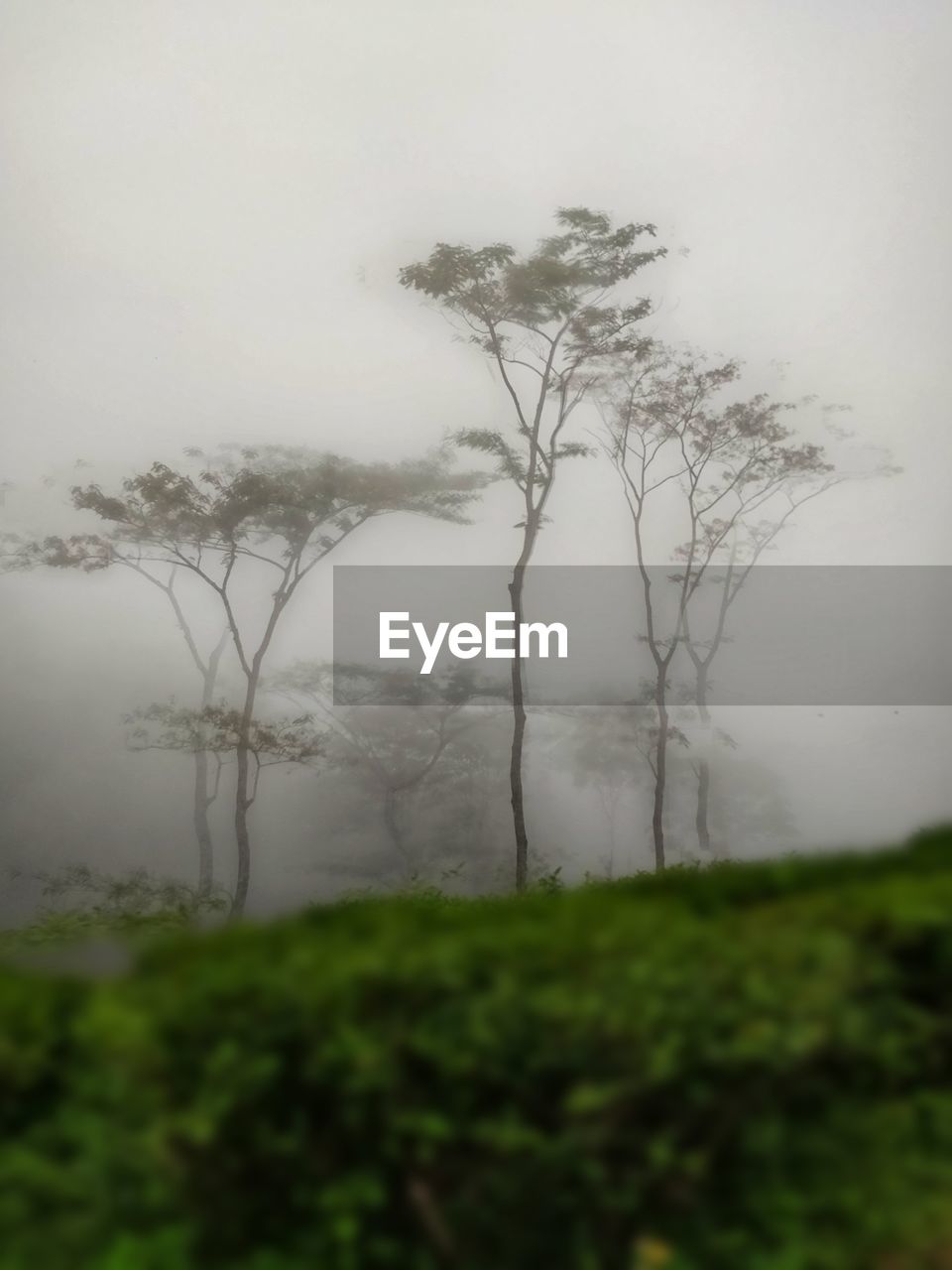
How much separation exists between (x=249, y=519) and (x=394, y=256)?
1455 millimetres

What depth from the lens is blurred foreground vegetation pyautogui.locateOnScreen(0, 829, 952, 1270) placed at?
43.7 inches

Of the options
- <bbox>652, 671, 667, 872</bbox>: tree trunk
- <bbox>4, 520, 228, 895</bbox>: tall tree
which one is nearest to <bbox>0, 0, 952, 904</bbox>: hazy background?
<bbox>4, 520, 228, 895</bbox>: tall tree

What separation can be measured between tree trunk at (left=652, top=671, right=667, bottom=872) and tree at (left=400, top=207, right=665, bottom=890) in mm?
957

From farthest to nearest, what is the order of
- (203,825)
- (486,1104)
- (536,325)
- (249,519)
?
(536,325)
(249,519)
(203,825)
(486,1104)

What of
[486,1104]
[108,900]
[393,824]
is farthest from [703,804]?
[486,1104]

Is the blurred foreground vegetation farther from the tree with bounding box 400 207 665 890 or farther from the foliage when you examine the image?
the tree with bounding box 400 207 665 890

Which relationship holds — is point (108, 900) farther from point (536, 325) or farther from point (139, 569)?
point (536, 325)

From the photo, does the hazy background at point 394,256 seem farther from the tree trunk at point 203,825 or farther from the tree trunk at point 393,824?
the tree trunk at point 393,824

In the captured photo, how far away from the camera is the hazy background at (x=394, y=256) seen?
4.80 metres

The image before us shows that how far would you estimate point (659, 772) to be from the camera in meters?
4.88

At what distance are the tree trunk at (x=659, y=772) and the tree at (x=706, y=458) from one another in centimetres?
49

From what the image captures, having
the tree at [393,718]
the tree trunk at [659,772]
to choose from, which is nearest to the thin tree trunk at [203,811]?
the tree at [393,718]

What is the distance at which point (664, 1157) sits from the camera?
1.12 meters

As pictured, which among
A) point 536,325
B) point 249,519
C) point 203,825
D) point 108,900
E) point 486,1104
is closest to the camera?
point 486,1104
